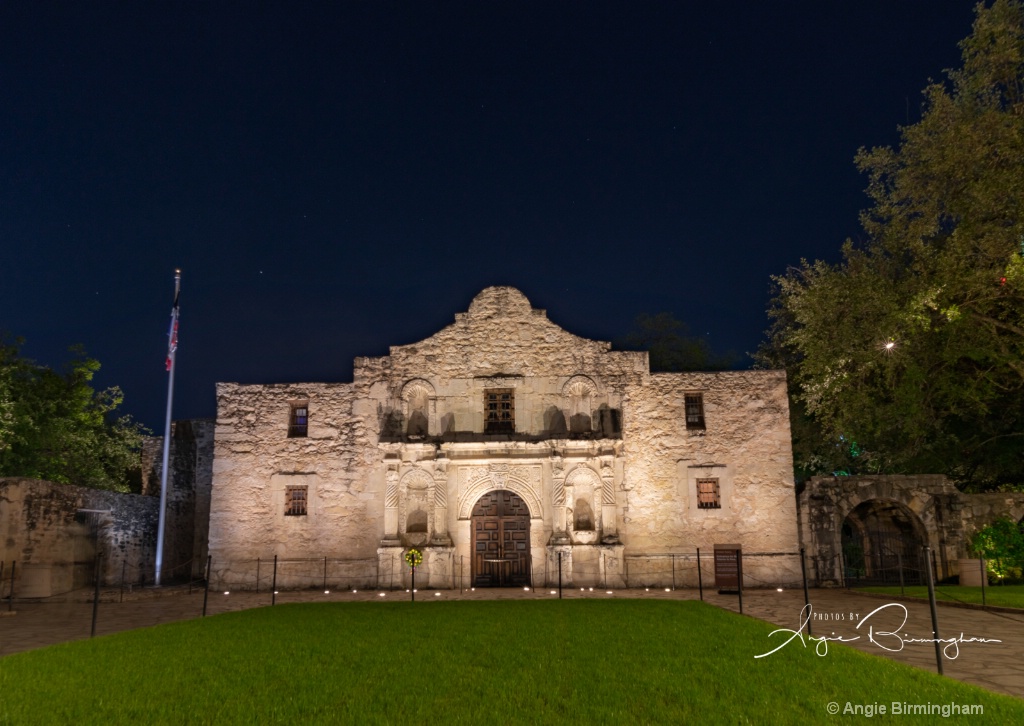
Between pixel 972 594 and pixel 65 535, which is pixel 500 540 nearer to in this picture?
pixel 972 594

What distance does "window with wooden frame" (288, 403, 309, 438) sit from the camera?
23797mm

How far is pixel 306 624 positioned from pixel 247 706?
5.81 metres

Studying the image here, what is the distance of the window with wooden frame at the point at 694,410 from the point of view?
23.1m

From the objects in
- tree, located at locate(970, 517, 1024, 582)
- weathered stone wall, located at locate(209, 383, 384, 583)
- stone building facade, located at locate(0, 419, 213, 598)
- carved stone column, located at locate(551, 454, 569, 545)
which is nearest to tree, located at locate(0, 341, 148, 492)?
stone building facade, located at locate(0, 419, 213, 598)

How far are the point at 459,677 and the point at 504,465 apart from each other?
1505 centimetres

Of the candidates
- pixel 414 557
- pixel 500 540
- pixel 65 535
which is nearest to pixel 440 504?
pixel 414 557

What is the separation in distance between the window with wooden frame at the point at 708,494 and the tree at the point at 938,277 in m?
3.98

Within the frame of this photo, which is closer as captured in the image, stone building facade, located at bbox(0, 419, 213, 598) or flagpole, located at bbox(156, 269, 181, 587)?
stone building facade, located at bbox(0, 419, 213, 598)

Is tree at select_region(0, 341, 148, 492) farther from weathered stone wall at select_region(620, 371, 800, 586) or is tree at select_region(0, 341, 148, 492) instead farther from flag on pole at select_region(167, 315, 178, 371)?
weathered stone wall at select_region(620, 371, 800, 586)

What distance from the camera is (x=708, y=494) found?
22594mm

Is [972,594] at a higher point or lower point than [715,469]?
lower

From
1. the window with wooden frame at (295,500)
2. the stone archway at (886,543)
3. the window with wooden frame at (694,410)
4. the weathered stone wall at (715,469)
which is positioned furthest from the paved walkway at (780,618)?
the window with wooden frame at (694,410)

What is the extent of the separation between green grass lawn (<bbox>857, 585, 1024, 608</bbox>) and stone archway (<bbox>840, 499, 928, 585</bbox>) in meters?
3.48

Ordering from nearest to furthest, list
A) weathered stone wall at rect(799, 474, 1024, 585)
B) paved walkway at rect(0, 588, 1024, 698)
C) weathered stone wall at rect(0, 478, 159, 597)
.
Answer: paved walkway at rect(0, 588, 1024, 698) < weathered stone wall at rect(0, 478, 159, 597) < weathered stone wall at rect(799, 474, 1024, 585)
